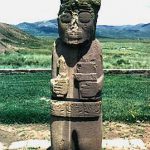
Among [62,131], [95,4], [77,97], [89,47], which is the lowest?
[62,131]

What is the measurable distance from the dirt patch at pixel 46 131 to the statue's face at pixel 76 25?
16.8ft

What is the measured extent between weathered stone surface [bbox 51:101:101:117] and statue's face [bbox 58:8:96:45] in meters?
1.11

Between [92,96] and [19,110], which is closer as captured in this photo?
[92,96]

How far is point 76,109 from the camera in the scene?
8.80 meters

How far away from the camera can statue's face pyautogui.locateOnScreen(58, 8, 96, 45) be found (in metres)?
8.61

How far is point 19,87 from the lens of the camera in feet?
73.2

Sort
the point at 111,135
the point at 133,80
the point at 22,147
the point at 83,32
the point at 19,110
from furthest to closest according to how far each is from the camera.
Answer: the point at 133,80, the point at 19,110, the point at 111,135, the point at 22,147, the point at 83,32

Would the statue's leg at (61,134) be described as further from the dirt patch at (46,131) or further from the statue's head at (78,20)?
the dirt patch at (46,131)

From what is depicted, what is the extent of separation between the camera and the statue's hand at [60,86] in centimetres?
874

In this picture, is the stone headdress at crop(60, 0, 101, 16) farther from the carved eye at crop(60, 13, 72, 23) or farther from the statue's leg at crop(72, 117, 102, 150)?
the statue's leg at crop(72, 117, 102, 150)

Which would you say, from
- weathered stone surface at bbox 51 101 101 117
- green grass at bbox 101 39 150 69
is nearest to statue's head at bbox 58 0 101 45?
weathered stone surface at bbox 51 101 101 117

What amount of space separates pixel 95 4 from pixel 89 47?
2.55 feet

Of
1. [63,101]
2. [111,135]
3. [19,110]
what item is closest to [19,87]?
[19,110]

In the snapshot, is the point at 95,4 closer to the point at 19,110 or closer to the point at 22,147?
the point at 22,147
